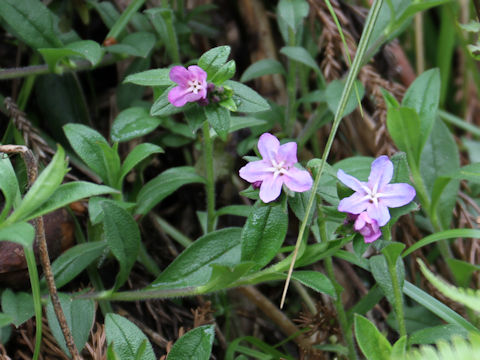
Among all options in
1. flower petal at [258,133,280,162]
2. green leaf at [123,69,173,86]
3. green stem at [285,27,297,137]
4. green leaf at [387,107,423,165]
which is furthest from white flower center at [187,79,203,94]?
green stem at [285,27,297,137]

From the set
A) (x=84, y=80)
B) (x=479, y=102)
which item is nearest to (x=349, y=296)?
(x=84, y=80)

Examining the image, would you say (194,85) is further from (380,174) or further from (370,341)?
(370,341)

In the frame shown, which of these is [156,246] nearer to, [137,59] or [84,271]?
[84,271]

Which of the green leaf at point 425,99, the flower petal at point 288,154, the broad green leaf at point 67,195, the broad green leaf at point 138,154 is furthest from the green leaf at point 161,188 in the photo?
the green leaf at point 425,99

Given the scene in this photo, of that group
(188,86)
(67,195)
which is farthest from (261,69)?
(67,195)

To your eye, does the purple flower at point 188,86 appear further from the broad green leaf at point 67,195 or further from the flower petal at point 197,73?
the broad green leaf at point 67,195

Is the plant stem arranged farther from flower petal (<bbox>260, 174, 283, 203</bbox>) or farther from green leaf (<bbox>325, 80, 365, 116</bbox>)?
green leaf (<bbox>325, 80, 365, 116</bbox>)
